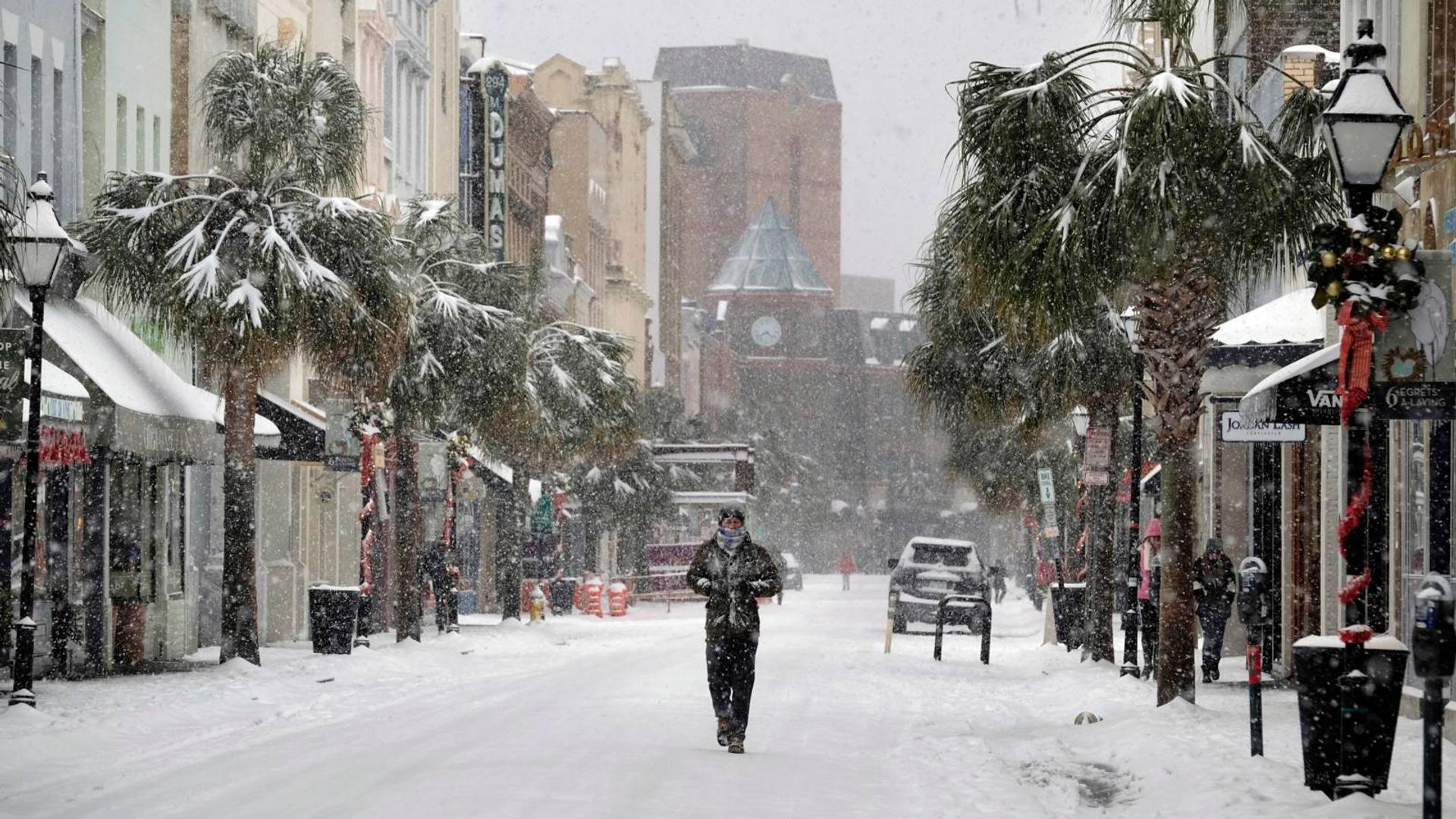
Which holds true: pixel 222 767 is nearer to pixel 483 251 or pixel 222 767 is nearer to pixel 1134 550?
pixel 1134 550

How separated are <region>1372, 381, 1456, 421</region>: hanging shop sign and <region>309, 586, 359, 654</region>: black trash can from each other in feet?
55.1

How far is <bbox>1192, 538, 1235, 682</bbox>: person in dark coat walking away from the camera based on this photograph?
23328 millimetres

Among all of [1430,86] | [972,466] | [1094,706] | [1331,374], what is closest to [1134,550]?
[1094,706]

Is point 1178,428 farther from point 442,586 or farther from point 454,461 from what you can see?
point 454,461

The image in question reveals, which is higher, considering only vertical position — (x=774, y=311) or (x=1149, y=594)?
(x=774, y=311)

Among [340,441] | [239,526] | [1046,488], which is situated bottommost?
[239,526]

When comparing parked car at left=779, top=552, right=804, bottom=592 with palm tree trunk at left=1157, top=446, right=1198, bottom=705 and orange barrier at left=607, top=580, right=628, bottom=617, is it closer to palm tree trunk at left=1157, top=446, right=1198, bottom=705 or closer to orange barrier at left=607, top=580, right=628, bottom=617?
orange barrier at left=607, top=580, right=628, bottom=617

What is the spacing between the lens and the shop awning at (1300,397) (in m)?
14.0

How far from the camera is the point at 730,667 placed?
15156 millimetres

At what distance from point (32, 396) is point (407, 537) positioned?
13538 mm

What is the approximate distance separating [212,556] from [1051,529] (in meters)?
14.2

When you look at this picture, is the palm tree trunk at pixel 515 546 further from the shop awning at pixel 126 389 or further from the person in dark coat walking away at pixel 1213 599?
the person in dark coat walking away at pixel 1213 599

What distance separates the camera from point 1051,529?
3728 cm

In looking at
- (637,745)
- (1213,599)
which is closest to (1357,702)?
(637,745)
